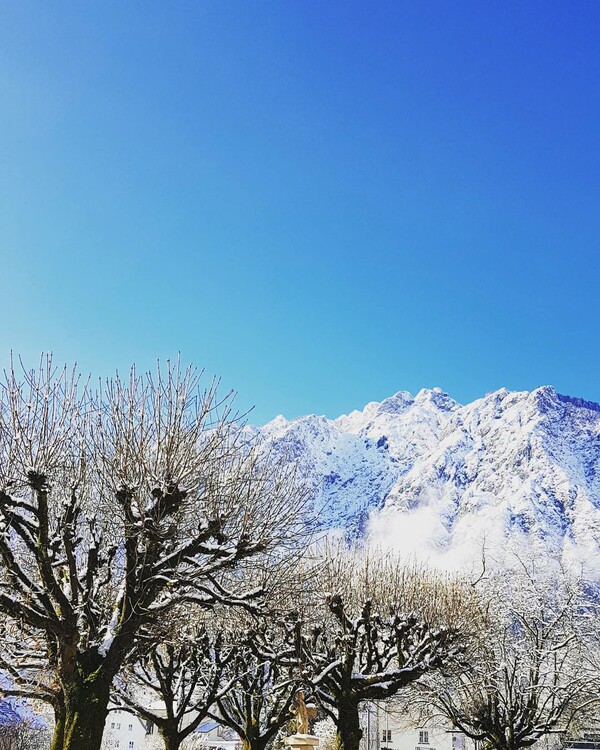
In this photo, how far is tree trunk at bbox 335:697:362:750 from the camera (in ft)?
60.2

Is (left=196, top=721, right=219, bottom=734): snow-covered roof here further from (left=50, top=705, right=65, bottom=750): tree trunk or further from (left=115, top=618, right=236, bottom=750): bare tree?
(left=50, top=705, right=65, bottom=750): tree trunk

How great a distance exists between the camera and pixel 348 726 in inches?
725

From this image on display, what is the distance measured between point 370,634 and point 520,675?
7102 millimetres

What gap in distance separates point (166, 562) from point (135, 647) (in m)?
2.03

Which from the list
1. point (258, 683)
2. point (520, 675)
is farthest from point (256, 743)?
point (520, 675)

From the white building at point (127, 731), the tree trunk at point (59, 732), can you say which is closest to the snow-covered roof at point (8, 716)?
the tree trunk at point (59, 732)

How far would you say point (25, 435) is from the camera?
10922 millimetres

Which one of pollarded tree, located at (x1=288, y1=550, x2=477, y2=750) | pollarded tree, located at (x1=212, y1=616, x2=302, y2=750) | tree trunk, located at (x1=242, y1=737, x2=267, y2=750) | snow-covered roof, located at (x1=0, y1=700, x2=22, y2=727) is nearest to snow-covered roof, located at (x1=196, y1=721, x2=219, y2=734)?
snow-covered roof, located at (x1=0, y1=700, x2=22, y2=727)

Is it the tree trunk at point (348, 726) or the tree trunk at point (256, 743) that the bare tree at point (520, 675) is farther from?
the tree trunk at point (256, 743)

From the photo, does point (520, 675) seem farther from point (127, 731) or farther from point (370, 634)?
point (127, 731)

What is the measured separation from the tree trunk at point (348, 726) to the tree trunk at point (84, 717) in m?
9.85

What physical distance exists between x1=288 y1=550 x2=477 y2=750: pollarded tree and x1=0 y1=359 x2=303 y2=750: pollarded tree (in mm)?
5648

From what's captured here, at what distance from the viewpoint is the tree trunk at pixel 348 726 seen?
18359 millimetres

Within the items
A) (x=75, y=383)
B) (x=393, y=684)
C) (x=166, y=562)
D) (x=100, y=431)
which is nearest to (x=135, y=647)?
(x=166, y=562)
